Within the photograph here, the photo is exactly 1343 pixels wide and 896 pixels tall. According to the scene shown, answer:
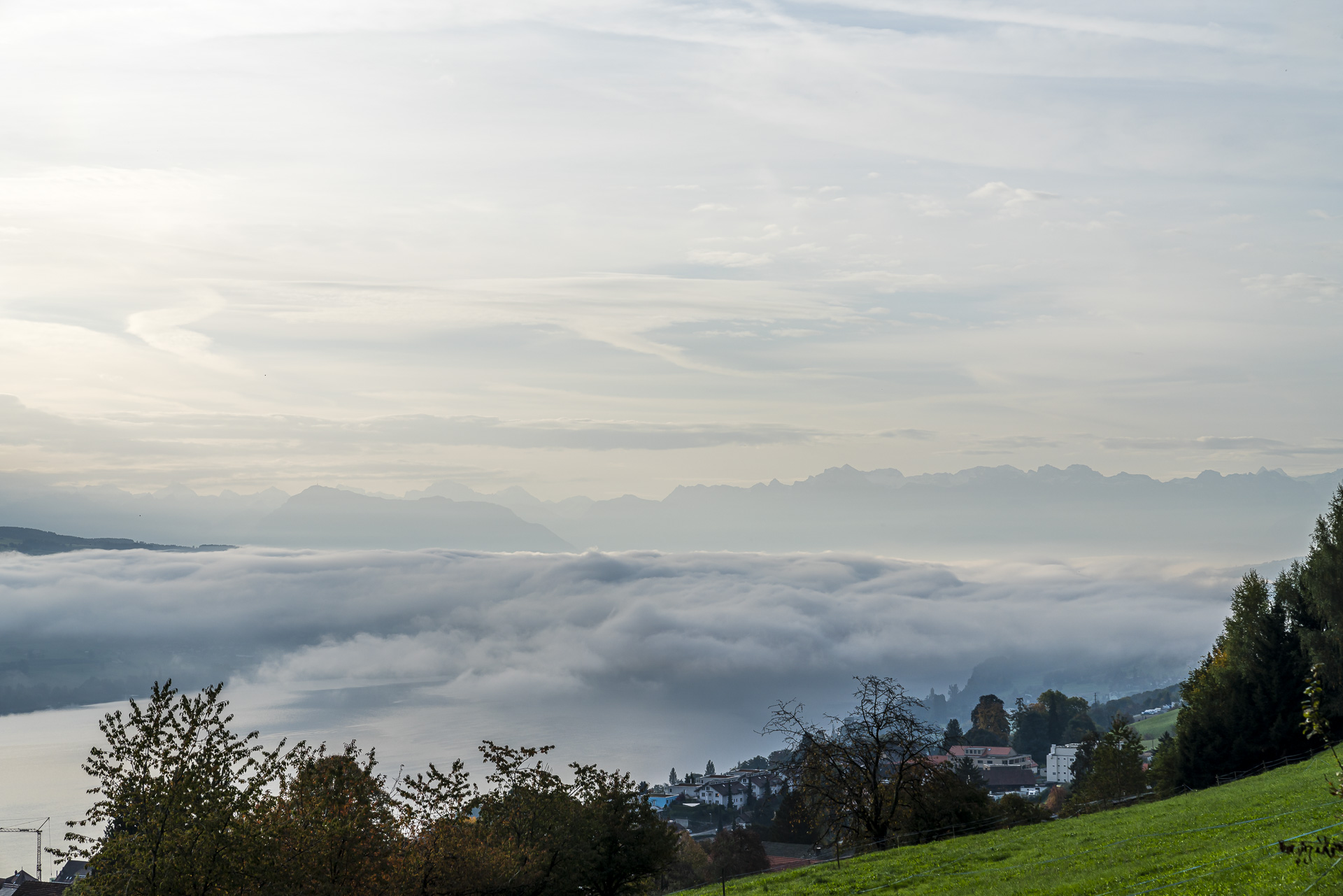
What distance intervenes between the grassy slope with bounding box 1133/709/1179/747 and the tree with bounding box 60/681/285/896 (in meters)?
→ 165

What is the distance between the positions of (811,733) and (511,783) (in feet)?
46.1

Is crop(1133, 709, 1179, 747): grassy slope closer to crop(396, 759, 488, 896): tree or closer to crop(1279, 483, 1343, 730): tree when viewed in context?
crop(1279, 483, 1343, 730): tree

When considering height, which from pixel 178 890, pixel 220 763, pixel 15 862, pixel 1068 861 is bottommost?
pixel 15 862

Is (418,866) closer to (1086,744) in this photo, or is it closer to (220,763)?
(220,763)

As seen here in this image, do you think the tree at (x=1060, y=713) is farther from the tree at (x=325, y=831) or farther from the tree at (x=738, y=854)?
the tree at (x=325, y=831)

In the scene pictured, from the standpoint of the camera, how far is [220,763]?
18.8 m

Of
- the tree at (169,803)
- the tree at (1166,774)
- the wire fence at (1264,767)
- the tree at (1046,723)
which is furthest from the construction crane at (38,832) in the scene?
the tree at (1046,723)

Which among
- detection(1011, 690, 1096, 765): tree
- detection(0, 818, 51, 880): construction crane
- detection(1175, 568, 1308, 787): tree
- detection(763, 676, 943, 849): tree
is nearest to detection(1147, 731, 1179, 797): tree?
detection(1175, 568, 1308, 787): tree

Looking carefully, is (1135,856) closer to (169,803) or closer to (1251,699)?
(169,803)

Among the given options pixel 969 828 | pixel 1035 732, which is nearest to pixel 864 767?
pixel 969 828

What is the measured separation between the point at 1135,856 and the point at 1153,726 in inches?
7104

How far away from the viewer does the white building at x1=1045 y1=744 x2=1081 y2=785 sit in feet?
537

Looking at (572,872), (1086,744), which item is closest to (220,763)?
Answer: (572,872)

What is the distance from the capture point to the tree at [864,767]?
1547 inches
